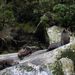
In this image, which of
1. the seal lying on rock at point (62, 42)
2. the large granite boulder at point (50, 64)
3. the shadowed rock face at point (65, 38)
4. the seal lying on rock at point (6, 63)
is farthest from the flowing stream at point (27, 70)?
the shadowed rock face at point (65, 38)

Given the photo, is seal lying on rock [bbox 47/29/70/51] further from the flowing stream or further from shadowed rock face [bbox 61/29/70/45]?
the flowing stream

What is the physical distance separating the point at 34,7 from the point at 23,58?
4755mm

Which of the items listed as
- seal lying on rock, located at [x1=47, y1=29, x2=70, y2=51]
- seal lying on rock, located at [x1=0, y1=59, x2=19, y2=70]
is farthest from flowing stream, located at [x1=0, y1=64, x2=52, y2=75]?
seal lying on rock, located at [x1=47, y1=29, x2=70, y2=51]

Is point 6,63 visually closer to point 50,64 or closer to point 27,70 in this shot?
point 27,70

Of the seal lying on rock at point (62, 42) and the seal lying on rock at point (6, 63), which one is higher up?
the seal lying on rock at point (62, 42)

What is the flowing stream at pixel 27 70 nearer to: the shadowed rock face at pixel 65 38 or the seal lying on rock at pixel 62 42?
the seal lying on rock at pixel 62 42

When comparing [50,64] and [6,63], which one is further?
[6,63]

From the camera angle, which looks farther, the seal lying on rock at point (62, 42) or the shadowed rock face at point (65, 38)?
the shadowed rock face at point (65, 38)

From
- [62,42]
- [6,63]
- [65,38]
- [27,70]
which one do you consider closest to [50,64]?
[27,70]

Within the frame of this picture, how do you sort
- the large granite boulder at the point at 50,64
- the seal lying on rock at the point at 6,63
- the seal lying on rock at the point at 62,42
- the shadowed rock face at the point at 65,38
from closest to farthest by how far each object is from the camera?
the large granite boulder at the point at 50,64, the seal lying on rock at the point at 6,63, the seal lying on rock at the point at 62,42, the shadowed rock face at the point at 65,38

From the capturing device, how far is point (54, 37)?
10797 mm

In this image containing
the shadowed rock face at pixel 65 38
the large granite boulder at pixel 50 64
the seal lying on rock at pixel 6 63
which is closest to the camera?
the large granite boulder at pixel 50 64

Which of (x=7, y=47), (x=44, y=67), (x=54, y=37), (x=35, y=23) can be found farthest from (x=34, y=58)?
(x=35, y=23)

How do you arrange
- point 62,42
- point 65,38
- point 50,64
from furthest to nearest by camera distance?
point 65,38
point 62,42
point 50,64
